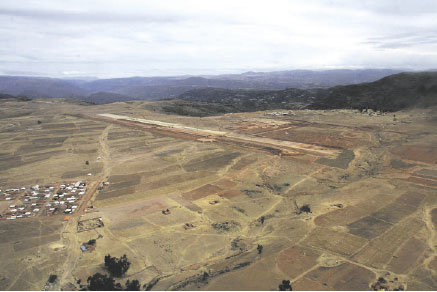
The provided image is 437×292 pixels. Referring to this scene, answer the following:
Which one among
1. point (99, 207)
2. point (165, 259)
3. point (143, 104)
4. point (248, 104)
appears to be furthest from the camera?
point (248, 104)

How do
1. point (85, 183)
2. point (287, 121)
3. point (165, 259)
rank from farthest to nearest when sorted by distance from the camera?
point (287, 121), point (85, 183), point (165, 259)

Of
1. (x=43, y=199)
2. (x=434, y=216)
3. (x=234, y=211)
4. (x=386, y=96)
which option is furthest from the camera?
(x=386, y=96)

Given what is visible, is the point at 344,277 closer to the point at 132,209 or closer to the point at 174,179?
the point at 132,209

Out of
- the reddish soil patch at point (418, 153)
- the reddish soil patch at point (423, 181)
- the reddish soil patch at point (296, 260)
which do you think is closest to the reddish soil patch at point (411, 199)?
the reddish soil patch at point (423, 181)

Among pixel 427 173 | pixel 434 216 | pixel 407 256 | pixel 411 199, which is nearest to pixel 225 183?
pixel 411 199

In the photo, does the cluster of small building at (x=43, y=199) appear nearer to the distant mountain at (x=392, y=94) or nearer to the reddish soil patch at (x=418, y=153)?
the reddish soil patch at (x=418, y=153)

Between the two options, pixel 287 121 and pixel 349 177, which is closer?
pixel 349 177

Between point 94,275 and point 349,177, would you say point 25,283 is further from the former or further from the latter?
point 349,177

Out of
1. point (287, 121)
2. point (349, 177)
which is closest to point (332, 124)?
point (287, 121)
